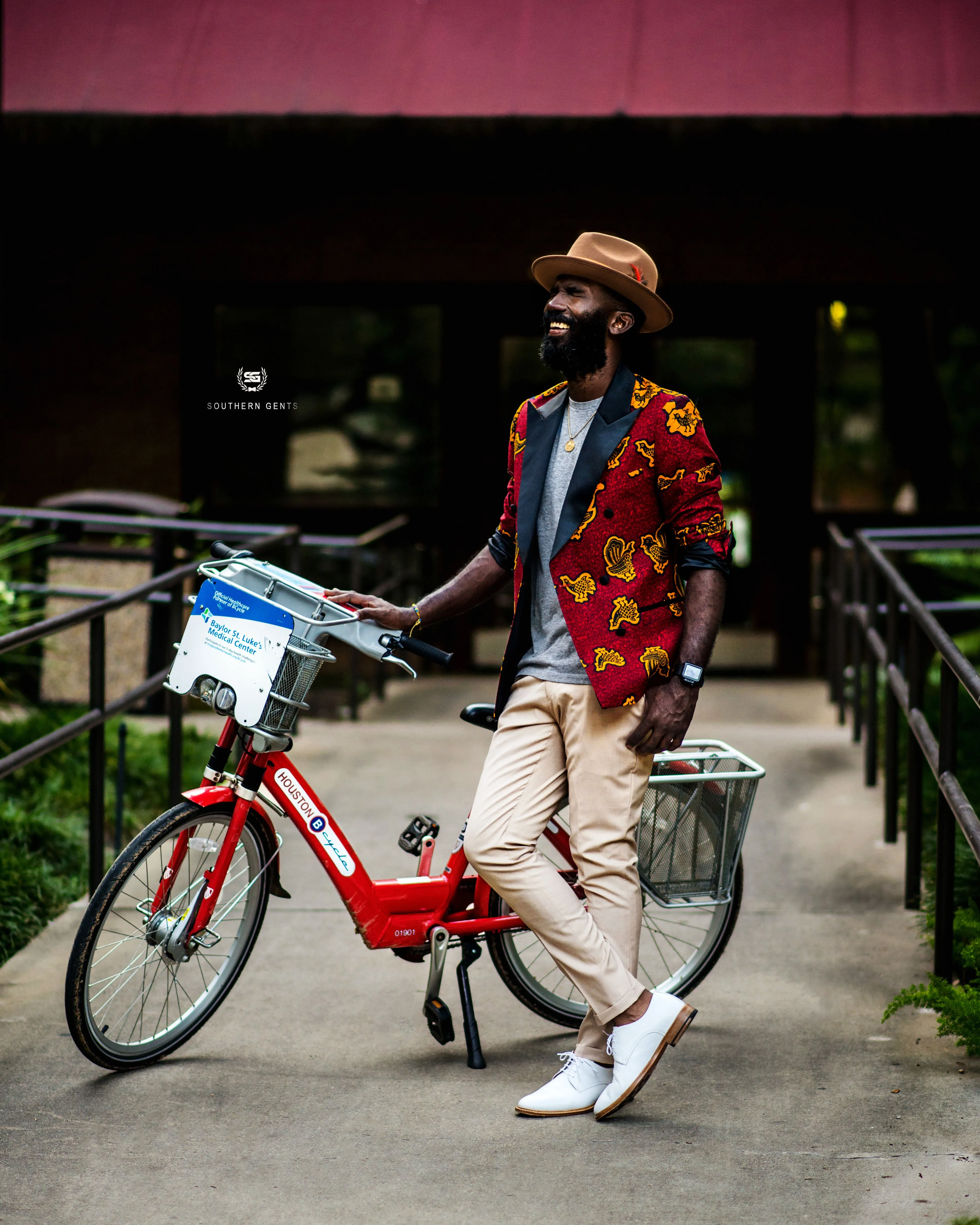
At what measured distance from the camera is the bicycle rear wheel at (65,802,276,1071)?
366cm

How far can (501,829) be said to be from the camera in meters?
3.65

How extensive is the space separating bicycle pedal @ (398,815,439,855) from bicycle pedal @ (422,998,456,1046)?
1.27ft

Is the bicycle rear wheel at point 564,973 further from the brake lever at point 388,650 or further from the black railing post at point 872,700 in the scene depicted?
the black railing post at point 872,700

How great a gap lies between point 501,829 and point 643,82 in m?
6.81

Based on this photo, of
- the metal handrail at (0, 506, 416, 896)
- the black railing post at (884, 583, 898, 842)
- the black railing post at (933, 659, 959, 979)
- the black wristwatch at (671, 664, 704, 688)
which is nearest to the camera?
the black wristwatch at (671, 664, 704, 688)

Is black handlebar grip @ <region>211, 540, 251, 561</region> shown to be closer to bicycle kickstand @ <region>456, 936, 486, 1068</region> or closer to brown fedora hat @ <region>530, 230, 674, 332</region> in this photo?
brown fedora hat @ <region>530, 230, 674, 332</region>

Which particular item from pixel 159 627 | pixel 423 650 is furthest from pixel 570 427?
pixel 159 627

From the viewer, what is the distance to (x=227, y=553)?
3.86m

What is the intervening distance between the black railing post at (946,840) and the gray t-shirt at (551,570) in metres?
1.20

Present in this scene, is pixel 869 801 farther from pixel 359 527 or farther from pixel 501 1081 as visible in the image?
pixel 359 527

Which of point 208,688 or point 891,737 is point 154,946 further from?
point 891,737

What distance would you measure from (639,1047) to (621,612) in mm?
1031

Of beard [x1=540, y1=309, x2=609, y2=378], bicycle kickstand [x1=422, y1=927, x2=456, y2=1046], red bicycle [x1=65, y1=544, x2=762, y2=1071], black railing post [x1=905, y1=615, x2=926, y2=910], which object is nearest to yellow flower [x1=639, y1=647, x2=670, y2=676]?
red bicycle [x1=65, y1=544, x2=762, y2=1071]

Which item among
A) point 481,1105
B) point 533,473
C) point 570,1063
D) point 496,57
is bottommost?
point 481,1105
